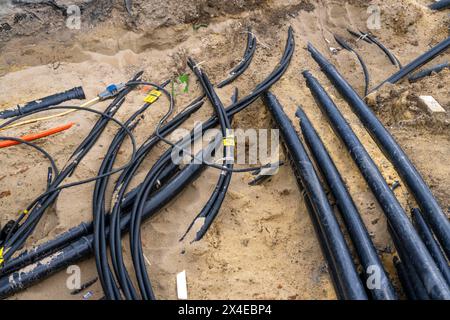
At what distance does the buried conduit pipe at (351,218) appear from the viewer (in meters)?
2.14

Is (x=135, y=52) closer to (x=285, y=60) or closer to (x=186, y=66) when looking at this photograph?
(x=186, y=66)

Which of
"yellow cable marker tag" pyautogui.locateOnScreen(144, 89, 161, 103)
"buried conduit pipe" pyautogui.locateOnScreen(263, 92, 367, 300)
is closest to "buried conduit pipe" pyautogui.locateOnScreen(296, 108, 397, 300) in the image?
"buried conduit pipe" pyautogui.locateOnScreen(263, 92, 367, 300)

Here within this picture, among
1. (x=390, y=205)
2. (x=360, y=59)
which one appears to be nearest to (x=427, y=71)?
(x=360, y=59)

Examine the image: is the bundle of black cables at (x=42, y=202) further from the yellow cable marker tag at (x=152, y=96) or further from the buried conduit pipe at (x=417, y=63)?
the buried conduit pipe at (x=417, y=63)

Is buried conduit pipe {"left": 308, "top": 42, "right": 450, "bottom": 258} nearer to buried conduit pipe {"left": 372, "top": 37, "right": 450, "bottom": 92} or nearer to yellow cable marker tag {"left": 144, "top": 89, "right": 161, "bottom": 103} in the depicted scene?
buried conduit pipe {"left": 372, "top": 37, "right": 450, "bottom": 92}

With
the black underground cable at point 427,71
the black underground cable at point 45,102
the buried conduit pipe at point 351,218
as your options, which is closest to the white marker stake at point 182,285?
the buried conduit pipe at point 351,218

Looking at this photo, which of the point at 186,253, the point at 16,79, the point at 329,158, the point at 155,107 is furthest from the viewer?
the point at 16,79

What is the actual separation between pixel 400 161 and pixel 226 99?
5.25 feet

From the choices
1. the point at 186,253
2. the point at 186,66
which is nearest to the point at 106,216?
the point at 186,253

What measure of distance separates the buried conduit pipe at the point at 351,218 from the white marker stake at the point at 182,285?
Result: 102cm

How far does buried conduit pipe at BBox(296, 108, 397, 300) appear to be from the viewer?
2.14 meters

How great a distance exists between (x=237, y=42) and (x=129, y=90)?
133 centimetres

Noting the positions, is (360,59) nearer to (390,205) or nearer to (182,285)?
(390,205)

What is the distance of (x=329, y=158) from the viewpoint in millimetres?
2883
